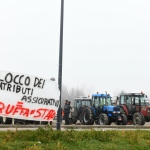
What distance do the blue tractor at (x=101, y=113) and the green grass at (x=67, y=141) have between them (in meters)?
16.8

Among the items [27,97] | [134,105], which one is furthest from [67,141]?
[134,105]

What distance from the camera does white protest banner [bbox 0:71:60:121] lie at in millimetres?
11570

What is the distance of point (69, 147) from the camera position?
10852 mm

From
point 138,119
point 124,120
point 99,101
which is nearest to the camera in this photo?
point 138,119

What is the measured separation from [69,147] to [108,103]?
2152 cm

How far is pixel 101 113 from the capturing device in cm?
3091

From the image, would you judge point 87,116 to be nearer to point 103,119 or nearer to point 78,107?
point 103,119

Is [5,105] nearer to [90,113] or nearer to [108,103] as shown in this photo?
[90,113]

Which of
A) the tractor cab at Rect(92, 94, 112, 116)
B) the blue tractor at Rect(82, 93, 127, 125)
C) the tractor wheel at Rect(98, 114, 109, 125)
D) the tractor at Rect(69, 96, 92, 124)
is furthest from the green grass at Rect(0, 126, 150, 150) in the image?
Answer: the tractor at Rect(69, 96, 92, 124)

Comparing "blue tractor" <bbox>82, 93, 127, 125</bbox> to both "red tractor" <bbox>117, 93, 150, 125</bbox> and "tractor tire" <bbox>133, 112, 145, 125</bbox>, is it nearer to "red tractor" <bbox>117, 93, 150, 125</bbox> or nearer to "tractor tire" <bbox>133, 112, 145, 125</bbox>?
"tractor tire" <bbox>133, 112, 145, 125</bbox>

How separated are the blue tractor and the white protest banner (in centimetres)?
1715

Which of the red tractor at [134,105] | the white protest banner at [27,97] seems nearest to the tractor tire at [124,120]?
the red tractor at [134,105]

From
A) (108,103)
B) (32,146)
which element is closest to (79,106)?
(108,103)

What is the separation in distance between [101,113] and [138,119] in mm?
2854
